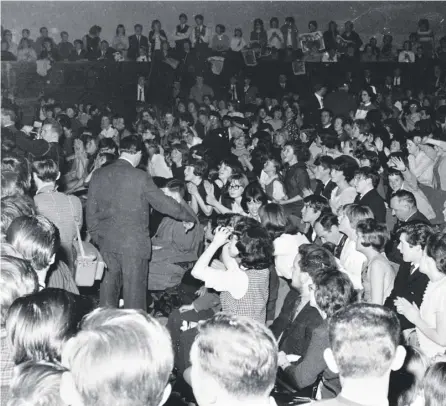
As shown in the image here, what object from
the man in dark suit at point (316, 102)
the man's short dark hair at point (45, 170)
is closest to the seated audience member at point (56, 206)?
the man's short dark hair at point (45, 170)

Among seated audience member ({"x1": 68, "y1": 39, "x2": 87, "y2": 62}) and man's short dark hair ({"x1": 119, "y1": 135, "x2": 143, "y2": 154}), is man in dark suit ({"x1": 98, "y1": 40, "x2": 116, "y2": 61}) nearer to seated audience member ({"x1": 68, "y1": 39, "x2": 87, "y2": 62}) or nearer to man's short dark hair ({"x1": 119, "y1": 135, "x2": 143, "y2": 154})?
seated audience member ({"x1": 68, "y1": 39, "x2": 87, "y2": 62})

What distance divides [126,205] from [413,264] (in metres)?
2.12

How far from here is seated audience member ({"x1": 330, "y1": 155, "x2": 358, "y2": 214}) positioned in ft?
20.2

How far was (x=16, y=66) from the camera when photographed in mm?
12602

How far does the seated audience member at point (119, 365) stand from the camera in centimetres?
154

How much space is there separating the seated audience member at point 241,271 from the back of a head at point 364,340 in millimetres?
1405

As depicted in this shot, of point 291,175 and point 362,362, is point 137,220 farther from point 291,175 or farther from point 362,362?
point 362,362

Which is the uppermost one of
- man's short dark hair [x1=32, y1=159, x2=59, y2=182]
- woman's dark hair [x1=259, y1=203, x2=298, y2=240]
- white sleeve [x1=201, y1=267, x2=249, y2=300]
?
man's short dark hair [x1=32, y1=159, x2=59, y2=182]

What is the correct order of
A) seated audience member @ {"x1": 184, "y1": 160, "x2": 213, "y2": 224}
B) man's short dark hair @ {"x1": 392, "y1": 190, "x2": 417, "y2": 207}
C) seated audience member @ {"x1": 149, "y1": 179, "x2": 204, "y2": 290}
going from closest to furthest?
1. man's short dark hair @ {"x1": 392, "y1": 190, "x2": 417, "y2": 207}
2. seated audience member @ {"x1": 149, "y1": 179, "x2": 204, "y2": 290}
3. seated audience member @ {"x1": 184, "y1": 160, "x2": 213, "y2": 224}

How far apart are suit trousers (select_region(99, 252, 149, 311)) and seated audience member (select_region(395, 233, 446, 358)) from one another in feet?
6.95


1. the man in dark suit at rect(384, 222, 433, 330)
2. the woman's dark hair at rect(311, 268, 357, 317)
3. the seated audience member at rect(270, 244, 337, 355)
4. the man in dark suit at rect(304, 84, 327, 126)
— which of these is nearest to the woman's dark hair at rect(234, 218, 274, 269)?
the seated audience member at rect(270, 244, 337, 355)

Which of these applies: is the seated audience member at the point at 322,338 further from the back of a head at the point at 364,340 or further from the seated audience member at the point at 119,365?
the seated audience member at the point at 119,365

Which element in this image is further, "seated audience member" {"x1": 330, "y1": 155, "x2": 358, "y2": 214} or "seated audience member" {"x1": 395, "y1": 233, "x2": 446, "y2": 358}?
"seated audience member" {"x1": 330, "y1": 155, "x2": 358, "y2": 214}

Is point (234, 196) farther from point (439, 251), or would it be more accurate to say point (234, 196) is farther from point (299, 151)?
point (439, 251)
